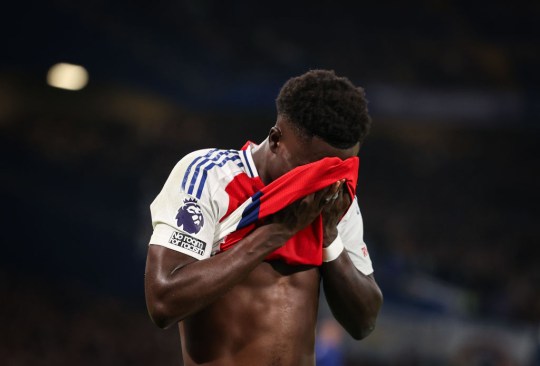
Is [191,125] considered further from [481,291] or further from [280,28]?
[481,291]

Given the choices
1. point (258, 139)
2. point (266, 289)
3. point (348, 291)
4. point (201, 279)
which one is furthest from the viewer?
point (258, 139)

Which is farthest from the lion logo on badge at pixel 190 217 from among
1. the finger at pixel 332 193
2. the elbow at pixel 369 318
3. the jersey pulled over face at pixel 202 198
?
the elbow at pixel 369 318

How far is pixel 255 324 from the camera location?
2520 mm

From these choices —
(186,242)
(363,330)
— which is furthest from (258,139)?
(186,242)

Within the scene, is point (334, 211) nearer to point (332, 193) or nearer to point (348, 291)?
point (332, 193)

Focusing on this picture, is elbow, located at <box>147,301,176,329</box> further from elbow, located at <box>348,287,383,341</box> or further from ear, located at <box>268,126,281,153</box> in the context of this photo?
elbow, located at <box>348,287,383,341</box>

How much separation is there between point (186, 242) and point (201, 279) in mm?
144

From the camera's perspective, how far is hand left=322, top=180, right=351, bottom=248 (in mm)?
2456

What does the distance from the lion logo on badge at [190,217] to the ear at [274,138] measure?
1.02 feet

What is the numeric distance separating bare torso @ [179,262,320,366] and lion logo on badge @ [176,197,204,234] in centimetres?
24

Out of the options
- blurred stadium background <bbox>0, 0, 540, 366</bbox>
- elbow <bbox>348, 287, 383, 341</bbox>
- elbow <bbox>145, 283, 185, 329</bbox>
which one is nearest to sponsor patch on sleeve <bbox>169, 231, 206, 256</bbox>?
elbow <bbox>145, 283, 185, 329</bbox>

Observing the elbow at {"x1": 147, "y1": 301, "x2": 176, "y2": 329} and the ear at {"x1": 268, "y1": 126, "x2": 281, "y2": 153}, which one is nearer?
the elbow at {"x1": 147, "y1": 301, "x2": 176, "y2": 329}

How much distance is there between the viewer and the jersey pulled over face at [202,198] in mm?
2432

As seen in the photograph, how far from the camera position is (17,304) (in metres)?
12.0
